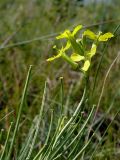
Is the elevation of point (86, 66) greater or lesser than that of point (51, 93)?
greater

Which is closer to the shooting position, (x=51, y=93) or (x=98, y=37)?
(x=98, y=37)

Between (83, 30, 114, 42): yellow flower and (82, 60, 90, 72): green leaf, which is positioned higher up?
(83, 30, 114, 42): yellow flower

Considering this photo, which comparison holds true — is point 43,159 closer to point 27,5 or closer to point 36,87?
point 36,87

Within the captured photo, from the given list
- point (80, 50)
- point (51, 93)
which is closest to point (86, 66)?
point (80, 50)

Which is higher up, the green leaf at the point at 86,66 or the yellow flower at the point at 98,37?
the yellow flower at the point at 98,37

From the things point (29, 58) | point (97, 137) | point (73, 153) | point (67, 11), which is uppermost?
point (67, 11)

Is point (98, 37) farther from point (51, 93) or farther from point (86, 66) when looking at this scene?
point (51, 93)

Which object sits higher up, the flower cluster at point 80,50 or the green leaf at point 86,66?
the flower cluster at point 80,50

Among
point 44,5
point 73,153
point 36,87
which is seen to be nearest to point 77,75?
point 36,87
